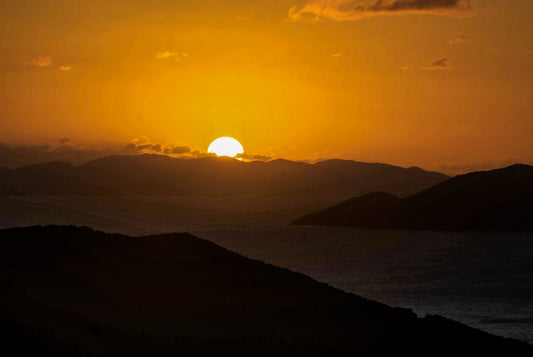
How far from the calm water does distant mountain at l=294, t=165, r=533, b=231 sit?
5.58 m

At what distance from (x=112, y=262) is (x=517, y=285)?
17.5 metres

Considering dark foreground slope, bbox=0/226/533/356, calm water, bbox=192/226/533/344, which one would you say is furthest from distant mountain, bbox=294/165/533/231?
dark foreground slope, bbox=0/226/533/356

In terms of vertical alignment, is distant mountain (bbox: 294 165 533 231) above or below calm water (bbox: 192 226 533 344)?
above

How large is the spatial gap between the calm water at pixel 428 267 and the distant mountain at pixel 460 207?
558cm

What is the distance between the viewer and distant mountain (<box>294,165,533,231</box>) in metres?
65.7

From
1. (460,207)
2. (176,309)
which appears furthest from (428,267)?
(460,207)

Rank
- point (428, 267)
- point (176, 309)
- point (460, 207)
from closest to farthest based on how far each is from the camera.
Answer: point (176, 309)
point (428, 267)
point (460, 207)

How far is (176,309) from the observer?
16750mm

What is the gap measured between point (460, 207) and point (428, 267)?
35.3 metres

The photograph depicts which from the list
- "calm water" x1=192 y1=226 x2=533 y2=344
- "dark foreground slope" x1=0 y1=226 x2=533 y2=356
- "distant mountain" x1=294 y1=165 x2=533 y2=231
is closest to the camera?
"dark foreground slope" x1=0 y1=226 x2=533 y2=356

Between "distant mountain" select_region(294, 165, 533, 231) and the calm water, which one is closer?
the calm water

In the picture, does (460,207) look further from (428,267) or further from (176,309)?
(176,309)

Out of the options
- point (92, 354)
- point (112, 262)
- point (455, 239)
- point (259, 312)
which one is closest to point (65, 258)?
point (112, 262)

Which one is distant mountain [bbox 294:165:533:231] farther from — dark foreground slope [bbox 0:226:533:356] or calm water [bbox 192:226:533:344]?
dark foreground slope [bbox 0:226:533:356]
